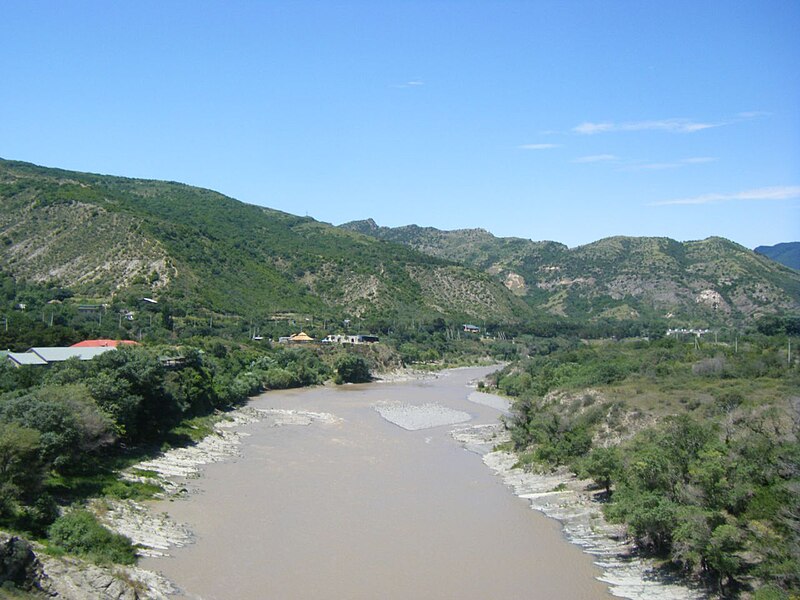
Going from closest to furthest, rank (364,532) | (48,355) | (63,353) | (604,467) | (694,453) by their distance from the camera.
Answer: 1. (694,453)
2. (364,532)
3. (604,467)
4. (48,355)
5. (63,353)

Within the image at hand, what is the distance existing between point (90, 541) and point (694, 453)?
19927 millimetres

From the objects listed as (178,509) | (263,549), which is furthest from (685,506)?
(178,509)

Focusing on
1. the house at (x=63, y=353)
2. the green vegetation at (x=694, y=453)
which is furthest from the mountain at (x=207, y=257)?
the green vegetation at (x=694, y=453)

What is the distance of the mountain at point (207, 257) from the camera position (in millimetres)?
97125

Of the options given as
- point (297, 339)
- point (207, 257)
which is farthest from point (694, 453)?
point (207, 257)

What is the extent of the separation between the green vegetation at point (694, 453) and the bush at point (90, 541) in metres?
15.3

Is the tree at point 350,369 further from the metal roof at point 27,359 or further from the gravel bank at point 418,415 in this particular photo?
the metal roof at point 27,359

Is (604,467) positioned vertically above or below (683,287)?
below

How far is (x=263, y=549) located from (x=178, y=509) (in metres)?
5.54

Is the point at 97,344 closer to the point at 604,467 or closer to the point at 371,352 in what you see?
the point at 371,352

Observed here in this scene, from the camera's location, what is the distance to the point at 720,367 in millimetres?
48000

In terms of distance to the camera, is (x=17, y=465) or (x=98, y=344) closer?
(x=17, y=465)

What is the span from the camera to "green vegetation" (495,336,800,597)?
20109mm

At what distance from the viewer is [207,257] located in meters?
113
